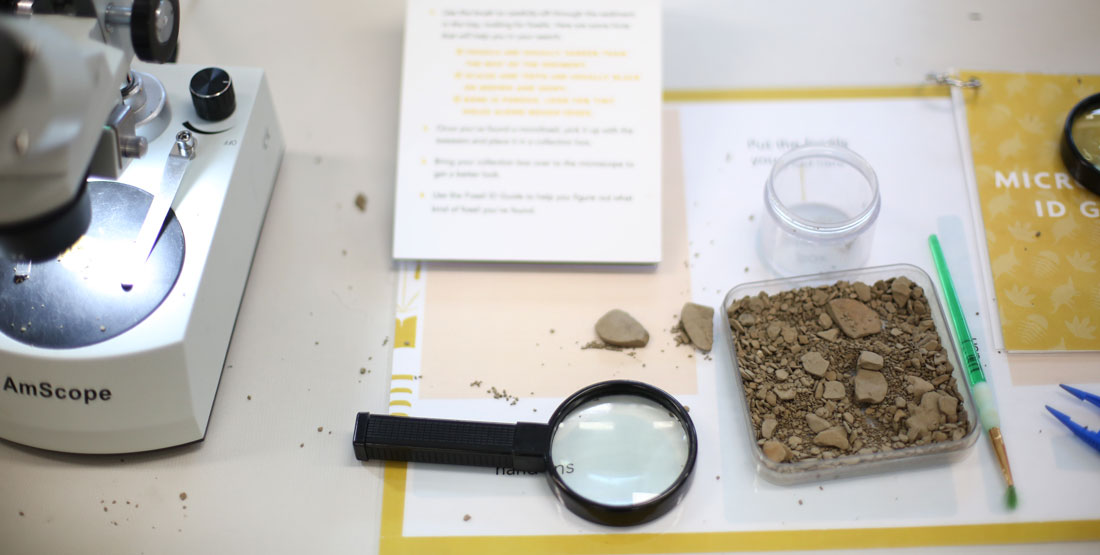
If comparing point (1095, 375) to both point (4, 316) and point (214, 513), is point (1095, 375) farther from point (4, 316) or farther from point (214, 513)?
point (4, 316)

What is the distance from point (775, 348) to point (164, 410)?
707mm

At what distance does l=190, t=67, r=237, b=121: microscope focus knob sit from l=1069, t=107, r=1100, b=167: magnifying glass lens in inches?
43.8

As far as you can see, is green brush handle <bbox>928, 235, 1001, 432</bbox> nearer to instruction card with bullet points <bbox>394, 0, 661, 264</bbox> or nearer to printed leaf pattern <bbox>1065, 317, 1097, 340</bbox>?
printed leaf pattern <bbox>1065, 317, 1097, 340</bbox>

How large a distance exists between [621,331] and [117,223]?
61 centimetres

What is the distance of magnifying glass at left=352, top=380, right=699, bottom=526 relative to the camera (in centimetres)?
95

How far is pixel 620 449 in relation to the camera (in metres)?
0.98

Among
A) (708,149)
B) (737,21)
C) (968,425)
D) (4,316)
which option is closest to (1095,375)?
(968,425)

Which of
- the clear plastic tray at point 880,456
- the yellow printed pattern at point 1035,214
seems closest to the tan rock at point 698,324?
the clear plastic tray at point 880,456

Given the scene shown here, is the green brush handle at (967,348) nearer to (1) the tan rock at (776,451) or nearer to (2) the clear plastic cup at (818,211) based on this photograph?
(2) the clear plastic cup at (818,211)

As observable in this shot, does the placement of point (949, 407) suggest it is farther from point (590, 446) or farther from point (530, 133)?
point (530, 133)

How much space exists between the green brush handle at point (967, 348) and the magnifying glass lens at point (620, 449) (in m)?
0.35

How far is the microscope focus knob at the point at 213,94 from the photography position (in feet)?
3.50

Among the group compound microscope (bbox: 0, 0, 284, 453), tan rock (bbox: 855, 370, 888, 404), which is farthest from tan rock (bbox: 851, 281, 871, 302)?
compound microscope (bbox: 0, 0, 284, 453)

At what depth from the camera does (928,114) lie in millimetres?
1275
